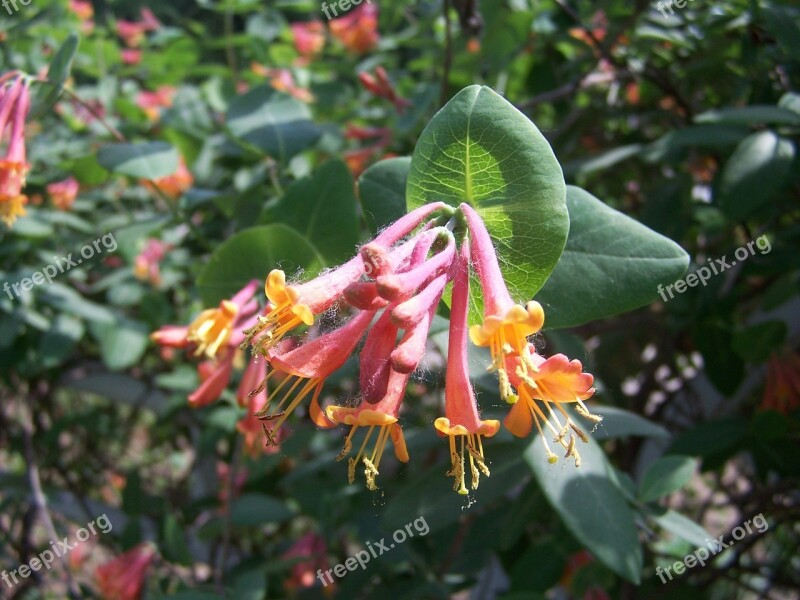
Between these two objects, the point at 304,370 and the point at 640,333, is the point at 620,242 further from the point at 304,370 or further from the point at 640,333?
the point at 640,333

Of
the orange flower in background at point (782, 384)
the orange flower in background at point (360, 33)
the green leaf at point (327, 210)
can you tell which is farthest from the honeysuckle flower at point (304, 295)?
the orange flower in background at point (360, 33)

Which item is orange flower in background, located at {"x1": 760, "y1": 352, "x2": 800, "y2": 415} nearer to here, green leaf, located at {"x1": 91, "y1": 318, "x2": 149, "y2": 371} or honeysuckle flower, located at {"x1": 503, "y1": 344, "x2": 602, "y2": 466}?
honeysuckle flower, located at {"x1": 503, "y1": 344, "x2": 602, "y2": 466}

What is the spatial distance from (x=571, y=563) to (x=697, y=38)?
1108 millimetres

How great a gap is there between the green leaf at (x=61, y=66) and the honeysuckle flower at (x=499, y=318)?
0.68 m

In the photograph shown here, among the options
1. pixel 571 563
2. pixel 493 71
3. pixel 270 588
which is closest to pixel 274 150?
pixel 493 71

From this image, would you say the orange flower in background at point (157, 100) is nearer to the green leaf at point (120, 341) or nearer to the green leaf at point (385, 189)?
the green leaf at point (120, 341)

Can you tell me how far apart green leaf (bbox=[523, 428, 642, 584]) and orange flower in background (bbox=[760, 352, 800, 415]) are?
2.08 ft

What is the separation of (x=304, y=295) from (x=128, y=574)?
1.32m

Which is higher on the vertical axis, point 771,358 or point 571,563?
point 771,358

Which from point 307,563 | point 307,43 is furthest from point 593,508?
point 307,43

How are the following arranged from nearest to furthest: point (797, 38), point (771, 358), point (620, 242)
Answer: point (620, 242) < point (797, 38) < point (771, 358)

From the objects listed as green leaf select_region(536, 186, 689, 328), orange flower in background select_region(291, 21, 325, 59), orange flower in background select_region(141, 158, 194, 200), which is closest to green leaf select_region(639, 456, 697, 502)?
green leaf select_region(536, 186, 689, 328)

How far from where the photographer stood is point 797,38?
3.70 feet

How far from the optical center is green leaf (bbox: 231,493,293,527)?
1397 mm
